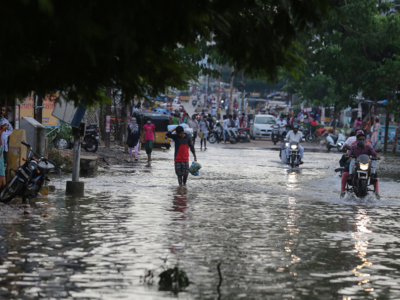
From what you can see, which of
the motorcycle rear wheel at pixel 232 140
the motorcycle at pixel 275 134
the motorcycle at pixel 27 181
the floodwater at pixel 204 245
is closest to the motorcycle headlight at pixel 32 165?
the motorcycle at pixel 27 181

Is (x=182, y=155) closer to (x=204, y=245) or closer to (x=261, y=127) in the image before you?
(x=204, y=245)

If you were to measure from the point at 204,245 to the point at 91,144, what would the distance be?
18961mm

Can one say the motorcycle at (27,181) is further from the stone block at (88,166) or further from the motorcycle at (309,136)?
the motorcycle at (309,136)

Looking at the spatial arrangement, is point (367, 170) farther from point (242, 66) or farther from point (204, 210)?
point (242, 66)

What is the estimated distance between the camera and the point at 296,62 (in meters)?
5.86

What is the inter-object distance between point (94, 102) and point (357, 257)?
12.8 ft

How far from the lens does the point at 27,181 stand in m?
12.4

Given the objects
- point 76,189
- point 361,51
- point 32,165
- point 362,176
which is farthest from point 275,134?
point 32,165

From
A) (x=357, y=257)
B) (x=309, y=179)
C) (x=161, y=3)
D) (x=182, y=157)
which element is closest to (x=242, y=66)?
(x=161, y=3)

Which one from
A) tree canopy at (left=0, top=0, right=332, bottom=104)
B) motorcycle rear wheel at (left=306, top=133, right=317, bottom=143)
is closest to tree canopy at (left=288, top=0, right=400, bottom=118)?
motorcycle rear wheel at (left=306, top=133, right=317, bottom=143)

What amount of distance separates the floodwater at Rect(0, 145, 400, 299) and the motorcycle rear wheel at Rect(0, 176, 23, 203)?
436 millimetres

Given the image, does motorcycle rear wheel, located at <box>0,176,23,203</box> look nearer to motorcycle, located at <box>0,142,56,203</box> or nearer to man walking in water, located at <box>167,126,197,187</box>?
motorcycle, located at <box>0,142,56,203</box>

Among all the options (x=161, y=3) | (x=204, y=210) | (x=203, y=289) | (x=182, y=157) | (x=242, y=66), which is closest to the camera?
(x=161, y=3)

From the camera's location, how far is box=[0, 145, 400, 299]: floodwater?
6.50 meters
